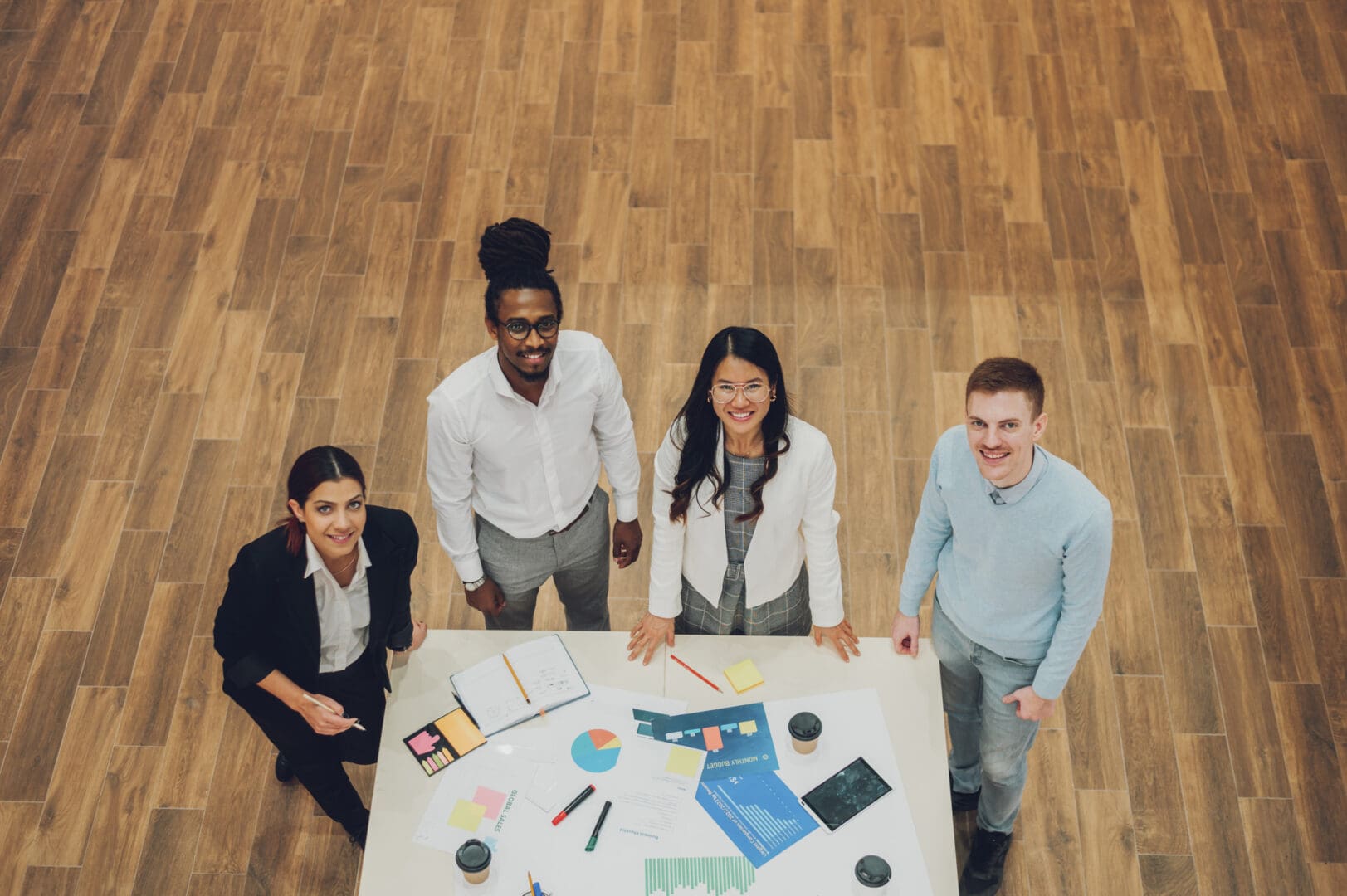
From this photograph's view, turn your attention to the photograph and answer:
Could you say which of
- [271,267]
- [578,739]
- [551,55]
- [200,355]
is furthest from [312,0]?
[578,739]

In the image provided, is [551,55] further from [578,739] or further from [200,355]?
[578,739]

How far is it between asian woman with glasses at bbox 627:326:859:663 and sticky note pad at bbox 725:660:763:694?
0.17m

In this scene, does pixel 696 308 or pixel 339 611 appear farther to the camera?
pixel 696 308

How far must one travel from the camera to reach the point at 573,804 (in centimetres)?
263

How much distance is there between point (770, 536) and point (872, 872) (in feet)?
2.66

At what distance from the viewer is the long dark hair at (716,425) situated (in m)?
2.63

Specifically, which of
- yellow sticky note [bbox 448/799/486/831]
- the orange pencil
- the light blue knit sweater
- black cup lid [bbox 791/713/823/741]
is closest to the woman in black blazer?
yellow sticky note [bbox 448/799/486/831]

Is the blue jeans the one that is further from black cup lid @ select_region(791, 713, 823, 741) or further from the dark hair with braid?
the dark hair with braid

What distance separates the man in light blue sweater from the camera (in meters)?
2.55

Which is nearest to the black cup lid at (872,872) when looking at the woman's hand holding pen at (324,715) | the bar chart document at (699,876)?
the bar chart document at (699,876)

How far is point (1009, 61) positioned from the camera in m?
5.50

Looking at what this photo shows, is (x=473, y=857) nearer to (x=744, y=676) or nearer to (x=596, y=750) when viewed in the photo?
(x=596, y=750)

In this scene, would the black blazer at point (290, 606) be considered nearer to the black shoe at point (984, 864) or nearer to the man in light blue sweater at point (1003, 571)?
the man in light blue sweater at point (1003, 571)

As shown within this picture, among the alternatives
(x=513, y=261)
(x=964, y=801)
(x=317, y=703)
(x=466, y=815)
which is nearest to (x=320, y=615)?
(x=317, y=703)
